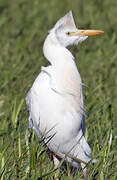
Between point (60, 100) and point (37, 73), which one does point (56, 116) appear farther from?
point (37, 73)

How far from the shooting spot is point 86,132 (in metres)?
4.97

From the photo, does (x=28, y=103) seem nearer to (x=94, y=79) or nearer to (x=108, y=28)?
(x=94, y=79)

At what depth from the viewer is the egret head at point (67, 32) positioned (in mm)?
4625

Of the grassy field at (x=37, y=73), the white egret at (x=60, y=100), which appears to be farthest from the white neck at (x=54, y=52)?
the grassy field at (x=37, y=73)

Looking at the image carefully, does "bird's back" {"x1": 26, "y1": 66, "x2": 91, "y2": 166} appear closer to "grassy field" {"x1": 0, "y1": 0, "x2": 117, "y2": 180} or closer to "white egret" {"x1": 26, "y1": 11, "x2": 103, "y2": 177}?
"white egret" {"x1": 26, "y1": 11, "x2": 103, "y2": 177}

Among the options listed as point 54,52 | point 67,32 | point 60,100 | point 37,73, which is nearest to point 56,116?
point 60,100

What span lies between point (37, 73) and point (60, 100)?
2.05 metres

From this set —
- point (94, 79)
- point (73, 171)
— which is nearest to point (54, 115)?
point (73, 171)

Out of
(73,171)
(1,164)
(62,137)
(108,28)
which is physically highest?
(1,164)

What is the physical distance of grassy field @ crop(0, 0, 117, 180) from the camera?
4.19 m

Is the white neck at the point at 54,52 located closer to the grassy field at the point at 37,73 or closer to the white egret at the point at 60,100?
the white egret at the point at 60,100

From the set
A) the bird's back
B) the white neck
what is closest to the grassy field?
the bird's back

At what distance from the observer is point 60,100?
451cm

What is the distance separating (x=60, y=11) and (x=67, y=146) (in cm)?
561
